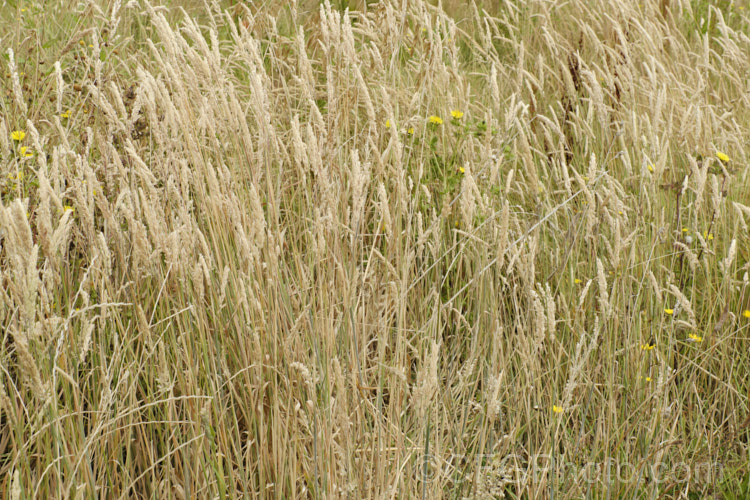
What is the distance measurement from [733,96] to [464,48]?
152 cm

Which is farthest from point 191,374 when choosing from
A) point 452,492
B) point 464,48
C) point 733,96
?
point 464,48

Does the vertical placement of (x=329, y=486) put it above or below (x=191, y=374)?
below

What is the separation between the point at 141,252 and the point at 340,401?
418 millimetres

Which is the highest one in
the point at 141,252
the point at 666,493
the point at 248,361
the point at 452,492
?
the point at 141,252

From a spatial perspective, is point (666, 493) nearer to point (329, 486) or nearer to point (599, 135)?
point (329, 486)

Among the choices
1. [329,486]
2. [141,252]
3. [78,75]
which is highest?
[78,75]

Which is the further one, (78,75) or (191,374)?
(78,75)

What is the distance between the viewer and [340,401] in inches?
42.5

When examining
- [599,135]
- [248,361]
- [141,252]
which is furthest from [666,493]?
[599,135]

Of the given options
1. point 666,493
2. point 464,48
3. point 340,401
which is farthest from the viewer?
point 464,48

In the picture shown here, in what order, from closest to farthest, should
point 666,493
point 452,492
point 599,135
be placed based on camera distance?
point 452,492 → point 666,493 → point 599,135

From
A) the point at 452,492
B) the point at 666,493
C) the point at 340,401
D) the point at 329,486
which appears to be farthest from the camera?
the point at 666,493

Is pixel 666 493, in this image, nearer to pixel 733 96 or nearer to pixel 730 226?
pixel 730 226

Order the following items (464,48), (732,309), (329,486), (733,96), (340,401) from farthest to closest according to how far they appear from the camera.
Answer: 1. (464,48)
2. (733,96)
3. (732,309)
4. (329,486)
5. (340,401)
